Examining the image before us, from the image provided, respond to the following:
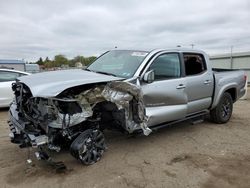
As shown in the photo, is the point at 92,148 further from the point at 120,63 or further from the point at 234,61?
the point at 234,61

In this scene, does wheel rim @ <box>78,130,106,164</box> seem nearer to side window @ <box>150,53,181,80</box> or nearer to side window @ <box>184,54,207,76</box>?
side window @ <box>150,53,181,80</box>

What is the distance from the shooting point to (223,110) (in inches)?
293

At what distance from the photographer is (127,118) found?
15.8 feet

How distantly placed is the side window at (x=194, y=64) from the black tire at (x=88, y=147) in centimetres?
255

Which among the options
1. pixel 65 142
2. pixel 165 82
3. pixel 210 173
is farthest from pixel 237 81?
pixel 65 142

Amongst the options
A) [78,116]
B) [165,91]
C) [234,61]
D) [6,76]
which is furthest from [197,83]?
[234,61]

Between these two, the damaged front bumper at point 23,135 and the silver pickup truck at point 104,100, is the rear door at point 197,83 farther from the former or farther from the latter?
the damaged front bumper at point 23,135

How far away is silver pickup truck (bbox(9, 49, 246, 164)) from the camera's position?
4207 mm

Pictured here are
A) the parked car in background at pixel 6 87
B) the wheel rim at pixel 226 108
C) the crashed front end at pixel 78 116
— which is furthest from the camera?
the parked car in background at pixel 6 87

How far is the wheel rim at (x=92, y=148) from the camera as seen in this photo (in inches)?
175

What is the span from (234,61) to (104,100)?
888 inches

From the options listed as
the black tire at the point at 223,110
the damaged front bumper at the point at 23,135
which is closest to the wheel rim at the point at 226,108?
the black tire at the point at 223,110

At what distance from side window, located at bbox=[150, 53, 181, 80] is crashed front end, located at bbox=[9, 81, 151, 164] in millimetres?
920

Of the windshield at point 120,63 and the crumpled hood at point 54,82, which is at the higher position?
the windshield at point 120,63
